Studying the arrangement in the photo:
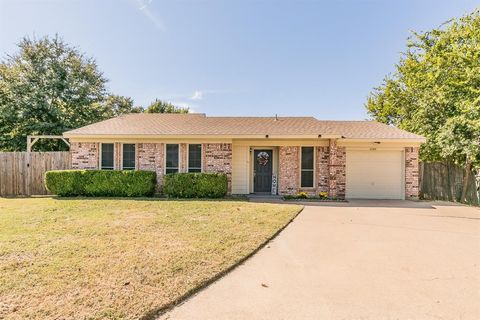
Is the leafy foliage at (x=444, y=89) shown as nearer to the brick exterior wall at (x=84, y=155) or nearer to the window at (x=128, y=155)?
the window at (x=128, y=155)

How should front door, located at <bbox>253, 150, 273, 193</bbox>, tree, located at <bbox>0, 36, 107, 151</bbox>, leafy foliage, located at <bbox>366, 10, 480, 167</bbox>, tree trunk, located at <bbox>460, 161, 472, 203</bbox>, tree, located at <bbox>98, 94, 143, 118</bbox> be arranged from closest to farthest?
leafy foliage, located at <bbox>366, 10, 480, 167</bbox> < tree trunk, located at <bbox>460, 161, 472, 203</bbox> < front door, located at <bbox>253, 150, 273, 193</bbox> < tree, located at <bbox>0, 36, 107, 151</bbox> < tree, located at <bbox>98, 94, 143, 118</bbox>

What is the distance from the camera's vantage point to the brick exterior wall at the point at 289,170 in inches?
496

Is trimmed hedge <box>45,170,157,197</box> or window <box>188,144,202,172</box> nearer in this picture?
trimmed hedge <box>45,170,157,197</box>

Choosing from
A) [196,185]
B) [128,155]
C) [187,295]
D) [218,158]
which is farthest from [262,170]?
[187,295]

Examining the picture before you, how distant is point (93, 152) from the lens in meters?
12.4

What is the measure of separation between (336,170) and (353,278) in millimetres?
8826

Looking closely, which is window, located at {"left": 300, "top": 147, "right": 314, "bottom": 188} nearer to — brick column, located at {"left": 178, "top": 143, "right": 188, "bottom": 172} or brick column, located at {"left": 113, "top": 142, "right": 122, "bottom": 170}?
brick column, located at {"left": 178, "top": 143, "right": 188, "bottom": 172}

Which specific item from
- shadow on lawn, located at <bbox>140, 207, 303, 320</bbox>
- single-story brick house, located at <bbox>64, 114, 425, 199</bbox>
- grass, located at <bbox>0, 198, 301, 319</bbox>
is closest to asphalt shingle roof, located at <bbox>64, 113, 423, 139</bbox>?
single-story brick house, located at <bbox>64, 114, 425, 199</bbox>

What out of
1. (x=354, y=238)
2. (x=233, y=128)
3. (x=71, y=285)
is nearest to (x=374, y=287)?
(x=354, y=238)

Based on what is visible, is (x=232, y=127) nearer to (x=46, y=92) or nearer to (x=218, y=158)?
(x=218, y=158)

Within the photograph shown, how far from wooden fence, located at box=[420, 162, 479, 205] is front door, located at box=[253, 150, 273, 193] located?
24.9ft

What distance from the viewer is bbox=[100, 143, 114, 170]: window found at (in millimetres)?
12477

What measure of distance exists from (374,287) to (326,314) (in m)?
1.03

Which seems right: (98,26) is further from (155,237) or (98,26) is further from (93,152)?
(155,237)
